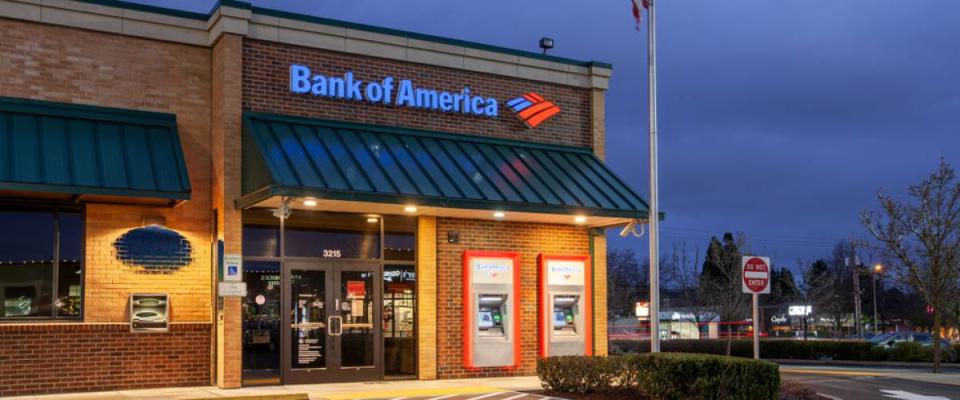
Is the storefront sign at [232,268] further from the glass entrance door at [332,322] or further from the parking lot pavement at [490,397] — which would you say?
the parking lot pavement at [490,397]

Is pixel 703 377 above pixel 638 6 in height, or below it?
below

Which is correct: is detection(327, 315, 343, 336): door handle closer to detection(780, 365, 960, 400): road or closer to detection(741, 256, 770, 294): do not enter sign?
detection(741, 256, 770, 294): do not enter sign

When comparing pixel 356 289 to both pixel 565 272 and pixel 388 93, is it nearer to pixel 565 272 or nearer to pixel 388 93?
pixel 388 93

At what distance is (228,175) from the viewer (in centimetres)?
1789

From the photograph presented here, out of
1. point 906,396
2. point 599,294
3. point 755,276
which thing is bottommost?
point 906,396

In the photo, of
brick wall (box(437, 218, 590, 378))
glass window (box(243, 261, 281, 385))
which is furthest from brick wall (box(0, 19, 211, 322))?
brick wall (box(437, 218, 590, 378))

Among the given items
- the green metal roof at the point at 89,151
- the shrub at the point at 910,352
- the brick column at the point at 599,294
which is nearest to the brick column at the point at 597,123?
the brick column at the point at 599,294

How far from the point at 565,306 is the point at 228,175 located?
7544mm

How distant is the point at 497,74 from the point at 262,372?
7796mm

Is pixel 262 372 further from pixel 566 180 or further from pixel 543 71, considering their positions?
pixel 543 71

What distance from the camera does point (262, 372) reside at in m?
18.2

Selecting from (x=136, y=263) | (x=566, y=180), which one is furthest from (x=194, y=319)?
(x=566, y=180)

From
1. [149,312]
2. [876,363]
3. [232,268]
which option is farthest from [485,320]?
[876,363]

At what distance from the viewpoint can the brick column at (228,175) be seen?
Answer: 57.7 ft
